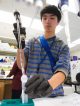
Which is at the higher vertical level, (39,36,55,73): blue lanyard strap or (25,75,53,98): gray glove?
(39,36,55,73): blue lanyard strap

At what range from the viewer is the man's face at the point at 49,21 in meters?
0.79

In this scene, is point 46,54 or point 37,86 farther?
point 46,54

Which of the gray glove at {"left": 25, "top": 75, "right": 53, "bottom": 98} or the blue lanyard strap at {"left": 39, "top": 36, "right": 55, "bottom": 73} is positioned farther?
the blue lanyard strap at {"left": 39, "top": 36, "right": 55, "bottom": 73}

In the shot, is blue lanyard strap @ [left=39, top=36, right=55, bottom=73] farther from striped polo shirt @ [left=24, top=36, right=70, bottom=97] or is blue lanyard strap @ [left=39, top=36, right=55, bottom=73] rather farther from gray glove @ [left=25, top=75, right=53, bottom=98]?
gray glove @ [left=25, top=75, right=53, bottom=98]

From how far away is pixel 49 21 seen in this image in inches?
31.0

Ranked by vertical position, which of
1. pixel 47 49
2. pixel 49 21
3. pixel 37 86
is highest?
pixel 49 21

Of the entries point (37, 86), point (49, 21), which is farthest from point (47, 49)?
point (37, 86)

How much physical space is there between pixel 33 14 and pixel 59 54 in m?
1.71

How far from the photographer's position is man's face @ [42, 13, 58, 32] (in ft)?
2.60

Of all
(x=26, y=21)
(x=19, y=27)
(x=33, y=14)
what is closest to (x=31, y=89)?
(x=19, y=27)

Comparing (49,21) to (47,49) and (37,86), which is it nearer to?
(47,49)

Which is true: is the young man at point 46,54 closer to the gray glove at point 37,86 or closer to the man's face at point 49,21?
the man's face at point 49,21

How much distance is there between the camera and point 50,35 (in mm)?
836

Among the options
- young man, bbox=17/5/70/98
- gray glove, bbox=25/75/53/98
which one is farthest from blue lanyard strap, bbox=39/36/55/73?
gray glove, bbox=25/75/53/98
